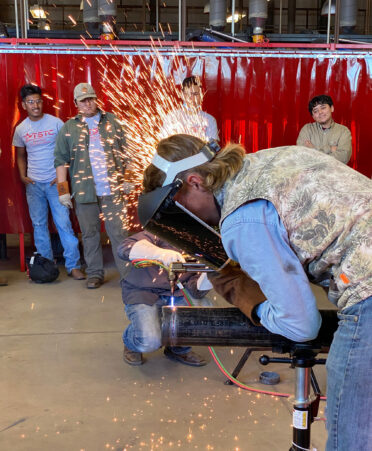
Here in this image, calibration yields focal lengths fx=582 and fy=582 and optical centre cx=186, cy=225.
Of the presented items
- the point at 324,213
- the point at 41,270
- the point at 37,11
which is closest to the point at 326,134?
the point at 41,270

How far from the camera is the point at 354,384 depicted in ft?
5.24

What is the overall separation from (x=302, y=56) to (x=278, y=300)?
5385 millimetres

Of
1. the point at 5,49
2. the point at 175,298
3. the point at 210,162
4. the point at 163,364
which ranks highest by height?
the point at 5,49

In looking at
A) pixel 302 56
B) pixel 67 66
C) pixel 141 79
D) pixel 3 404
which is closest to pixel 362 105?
pixel 302 56

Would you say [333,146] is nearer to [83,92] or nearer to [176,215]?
[83,92]

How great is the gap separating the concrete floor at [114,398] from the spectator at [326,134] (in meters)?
2.60

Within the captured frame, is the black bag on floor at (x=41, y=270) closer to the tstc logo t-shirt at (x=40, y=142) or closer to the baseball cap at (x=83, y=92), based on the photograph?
the tstc logo t-shirt at (x=40, y=142)

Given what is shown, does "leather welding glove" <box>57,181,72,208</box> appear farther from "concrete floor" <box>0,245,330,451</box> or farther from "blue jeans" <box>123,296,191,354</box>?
"blue jeans" <box>123,296,191,354</box>

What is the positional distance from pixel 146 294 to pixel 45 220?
288cm

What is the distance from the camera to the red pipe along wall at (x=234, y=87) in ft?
20.6

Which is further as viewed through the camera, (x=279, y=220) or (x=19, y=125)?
(x=19, y=125)

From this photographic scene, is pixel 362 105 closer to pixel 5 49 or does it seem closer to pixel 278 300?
pixel 5 49

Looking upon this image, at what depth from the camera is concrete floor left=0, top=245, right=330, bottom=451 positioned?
2996mm

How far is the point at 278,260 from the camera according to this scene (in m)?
1.55
